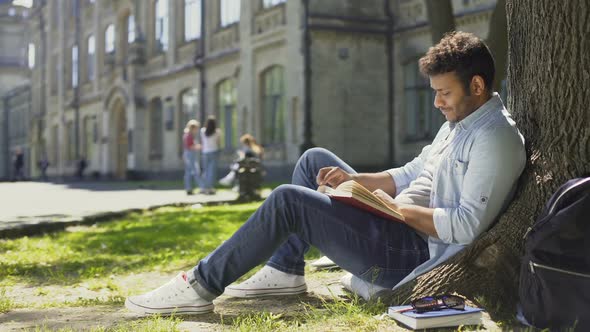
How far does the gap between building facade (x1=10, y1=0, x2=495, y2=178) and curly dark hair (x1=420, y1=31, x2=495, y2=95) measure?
638 inches

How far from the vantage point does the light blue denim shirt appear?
3371mm

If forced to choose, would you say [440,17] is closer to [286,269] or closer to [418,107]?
[286,269]

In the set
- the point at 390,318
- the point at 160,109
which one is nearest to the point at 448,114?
the point at 390,318

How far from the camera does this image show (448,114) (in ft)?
12.0

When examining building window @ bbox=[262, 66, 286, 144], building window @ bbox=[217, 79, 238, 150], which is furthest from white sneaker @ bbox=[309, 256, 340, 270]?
building window @ bbox=[217, 79, 238, 150]

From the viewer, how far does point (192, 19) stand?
28.8 metres

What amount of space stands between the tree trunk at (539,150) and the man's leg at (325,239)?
0.57 feet

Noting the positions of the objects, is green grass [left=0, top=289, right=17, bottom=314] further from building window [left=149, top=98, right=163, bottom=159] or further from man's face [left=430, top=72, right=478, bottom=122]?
building window [left=149, top=98, right=163, bottom=159]

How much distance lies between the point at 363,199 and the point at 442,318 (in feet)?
2.20

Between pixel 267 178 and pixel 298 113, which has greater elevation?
pixel 298 113

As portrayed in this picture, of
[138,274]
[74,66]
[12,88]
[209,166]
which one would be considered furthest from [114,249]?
[12,88]

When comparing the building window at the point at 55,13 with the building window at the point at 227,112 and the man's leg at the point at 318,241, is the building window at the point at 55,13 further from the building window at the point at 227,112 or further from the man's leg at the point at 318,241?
the man's leg at the point at 318,241

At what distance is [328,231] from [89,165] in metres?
37.2

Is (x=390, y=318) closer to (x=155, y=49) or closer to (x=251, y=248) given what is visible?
(x=251, y=248)
